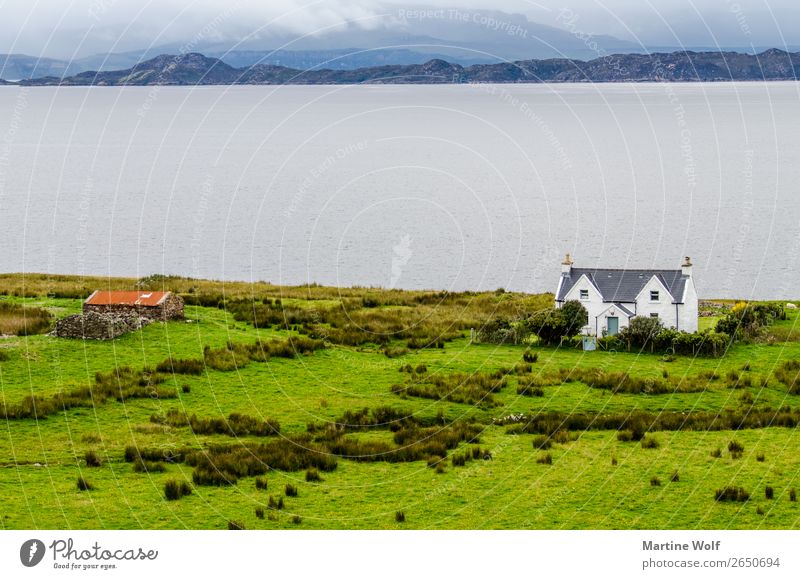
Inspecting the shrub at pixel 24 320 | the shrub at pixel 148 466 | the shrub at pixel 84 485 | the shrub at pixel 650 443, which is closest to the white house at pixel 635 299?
the shrub at pixel 650 443

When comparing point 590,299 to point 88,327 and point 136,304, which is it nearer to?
point 136,304

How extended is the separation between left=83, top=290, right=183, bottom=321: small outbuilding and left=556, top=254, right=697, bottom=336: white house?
1526 cm

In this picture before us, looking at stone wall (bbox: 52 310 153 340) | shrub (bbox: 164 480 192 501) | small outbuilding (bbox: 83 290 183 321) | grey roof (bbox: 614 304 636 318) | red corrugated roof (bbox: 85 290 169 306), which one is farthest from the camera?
grey roof (bbox: 614 304 636 318)

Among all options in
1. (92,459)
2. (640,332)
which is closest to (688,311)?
(640,332)

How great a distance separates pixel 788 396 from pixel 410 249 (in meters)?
66.8

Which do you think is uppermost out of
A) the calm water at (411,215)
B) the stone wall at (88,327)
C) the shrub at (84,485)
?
the stone wall at (88,327)

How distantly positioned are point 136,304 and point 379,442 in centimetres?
1545

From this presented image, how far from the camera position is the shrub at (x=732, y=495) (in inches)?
919

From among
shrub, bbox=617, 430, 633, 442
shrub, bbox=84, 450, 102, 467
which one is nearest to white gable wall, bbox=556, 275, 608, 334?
shrub, bbox=617, 430, 633, 442

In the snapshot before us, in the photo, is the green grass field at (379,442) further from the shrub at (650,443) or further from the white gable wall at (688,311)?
the white gable wall at (688,311)

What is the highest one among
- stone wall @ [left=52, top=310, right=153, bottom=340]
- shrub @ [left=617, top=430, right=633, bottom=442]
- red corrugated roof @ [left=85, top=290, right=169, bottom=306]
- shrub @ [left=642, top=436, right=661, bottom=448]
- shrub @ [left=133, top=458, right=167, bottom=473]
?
red corrugated roof @ [left=85, top=290, right=169, bottom=306]

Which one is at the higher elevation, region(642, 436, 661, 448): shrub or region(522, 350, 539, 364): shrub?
region(642, 436, 661, 448): shrub

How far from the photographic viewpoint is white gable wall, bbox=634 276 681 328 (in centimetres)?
4200

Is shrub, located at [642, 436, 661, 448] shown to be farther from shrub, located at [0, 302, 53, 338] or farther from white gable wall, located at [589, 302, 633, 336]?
shrub, located at [0, 302, 53, 338]
